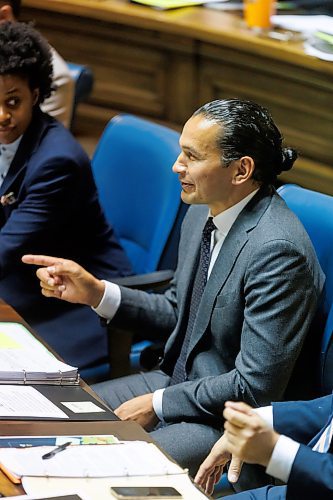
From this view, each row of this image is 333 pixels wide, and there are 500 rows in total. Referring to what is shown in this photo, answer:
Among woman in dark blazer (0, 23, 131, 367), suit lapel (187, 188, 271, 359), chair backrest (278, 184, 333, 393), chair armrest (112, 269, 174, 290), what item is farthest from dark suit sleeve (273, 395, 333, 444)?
woman in dark blazer (0, 23, 131, 367)

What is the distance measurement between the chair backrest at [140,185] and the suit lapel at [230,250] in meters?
0.56

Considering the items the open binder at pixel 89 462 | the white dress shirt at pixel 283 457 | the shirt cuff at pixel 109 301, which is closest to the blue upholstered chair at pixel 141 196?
the shirt cuff at pixel 109 301

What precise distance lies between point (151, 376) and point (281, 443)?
3.37 ft

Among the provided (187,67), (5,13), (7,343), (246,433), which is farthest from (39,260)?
(187,67)

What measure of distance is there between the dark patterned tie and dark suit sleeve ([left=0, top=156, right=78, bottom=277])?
573 mm

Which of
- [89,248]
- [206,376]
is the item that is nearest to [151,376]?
[206,376]

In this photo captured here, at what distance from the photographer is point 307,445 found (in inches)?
82.6

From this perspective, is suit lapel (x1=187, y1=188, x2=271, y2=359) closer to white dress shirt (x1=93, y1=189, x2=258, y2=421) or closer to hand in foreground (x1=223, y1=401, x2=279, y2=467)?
white dress shirt (x1=93, y1=189, x2=258, y2=421)

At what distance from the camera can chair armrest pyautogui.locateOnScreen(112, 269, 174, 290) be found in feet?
9.52

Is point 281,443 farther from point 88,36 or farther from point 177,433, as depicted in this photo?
point 88,36

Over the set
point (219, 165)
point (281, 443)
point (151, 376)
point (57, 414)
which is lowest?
point (151, 376)

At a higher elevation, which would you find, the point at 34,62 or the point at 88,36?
the point at 34,62

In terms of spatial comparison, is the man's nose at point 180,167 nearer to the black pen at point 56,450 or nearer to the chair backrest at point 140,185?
the chair backrest at point 140,185

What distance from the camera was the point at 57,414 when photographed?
7.02 ft
